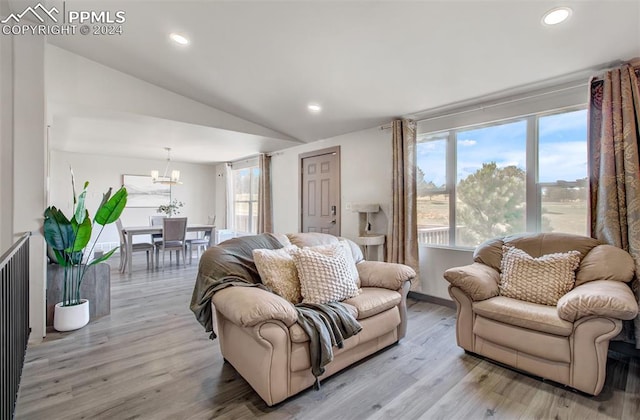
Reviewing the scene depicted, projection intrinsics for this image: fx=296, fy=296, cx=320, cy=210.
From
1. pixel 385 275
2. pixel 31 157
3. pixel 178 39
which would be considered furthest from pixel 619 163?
pixel 31 157

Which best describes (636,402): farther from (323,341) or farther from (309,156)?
(309,156)

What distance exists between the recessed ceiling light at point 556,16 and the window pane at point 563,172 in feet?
3.62

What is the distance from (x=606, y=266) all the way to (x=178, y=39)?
4.15m

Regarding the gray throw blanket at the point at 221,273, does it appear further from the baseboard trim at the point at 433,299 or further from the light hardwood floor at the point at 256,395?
the baseboard trim at the point at 433,299

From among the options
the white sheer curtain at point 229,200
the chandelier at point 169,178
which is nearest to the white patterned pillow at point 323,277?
the chandelier at point 169,178

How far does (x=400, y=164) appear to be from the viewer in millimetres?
3762

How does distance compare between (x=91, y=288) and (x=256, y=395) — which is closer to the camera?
(x=256, y=395)

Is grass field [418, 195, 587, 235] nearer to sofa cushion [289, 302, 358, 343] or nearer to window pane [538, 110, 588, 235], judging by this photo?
window pane [538, 110, 588, 235]

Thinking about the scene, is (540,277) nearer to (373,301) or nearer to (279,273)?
(373,301)

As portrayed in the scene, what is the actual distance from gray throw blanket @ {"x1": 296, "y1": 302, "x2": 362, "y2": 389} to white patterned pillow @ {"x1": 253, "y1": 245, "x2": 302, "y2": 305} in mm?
134

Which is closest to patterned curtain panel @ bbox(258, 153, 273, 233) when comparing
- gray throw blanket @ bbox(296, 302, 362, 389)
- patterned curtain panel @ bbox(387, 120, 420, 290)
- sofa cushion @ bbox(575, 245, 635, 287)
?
patterned curtain panel @ bbox(387, 120, 420, 290)

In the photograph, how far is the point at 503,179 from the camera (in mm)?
3229

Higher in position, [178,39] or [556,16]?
[178,39]

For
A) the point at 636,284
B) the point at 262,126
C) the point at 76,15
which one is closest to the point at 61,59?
the point at 76,15
